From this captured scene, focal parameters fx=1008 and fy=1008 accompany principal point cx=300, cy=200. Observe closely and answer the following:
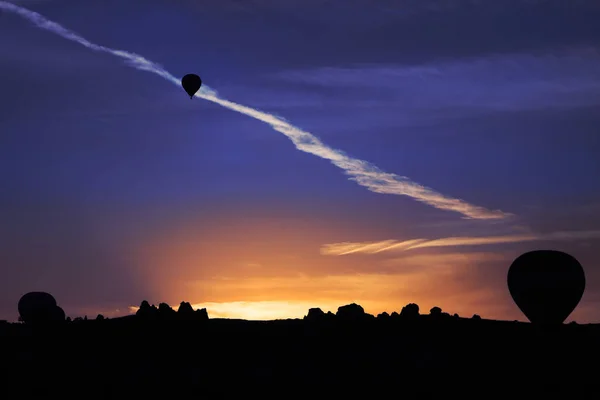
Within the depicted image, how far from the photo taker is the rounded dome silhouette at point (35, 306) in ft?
420

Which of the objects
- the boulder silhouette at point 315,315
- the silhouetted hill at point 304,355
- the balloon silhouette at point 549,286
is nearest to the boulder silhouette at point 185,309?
the silhouetted hill at point 304,355

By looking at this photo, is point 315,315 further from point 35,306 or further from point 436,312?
Answer: point 35,306

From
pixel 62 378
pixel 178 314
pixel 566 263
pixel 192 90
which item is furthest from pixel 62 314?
pixel 566 263

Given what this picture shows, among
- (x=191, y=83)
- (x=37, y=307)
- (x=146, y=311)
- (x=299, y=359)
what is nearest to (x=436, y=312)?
(x=299, y=359)

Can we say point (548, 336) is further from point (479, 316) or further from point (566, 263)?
point (566, 263)

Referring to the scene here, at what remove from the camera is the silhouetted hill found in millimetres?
72562

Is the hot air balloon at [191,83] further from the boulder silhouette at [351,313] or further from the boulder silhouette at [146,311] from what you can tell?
the boulder silhouette at [351,313]

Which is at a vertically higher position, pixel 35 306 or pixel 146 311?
pixel 35 306

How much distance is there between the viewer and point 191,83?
117m

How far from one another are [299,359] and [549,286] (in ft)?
107

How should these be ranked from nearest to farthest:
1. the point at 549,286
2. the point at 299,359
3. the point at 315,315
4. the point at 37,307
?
the point at 299,359 → the point at 315,315 → the point at 549,286 → the point at 37,307

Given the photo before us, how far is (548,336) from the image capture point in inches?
3477

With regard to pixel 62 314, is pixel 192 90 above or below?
above

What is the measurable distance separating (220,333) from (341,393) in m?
19.4
